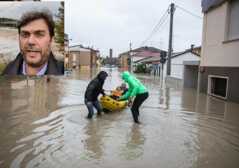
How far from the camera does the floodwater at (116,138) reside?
594cm

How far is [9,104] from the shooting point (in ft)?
41.6

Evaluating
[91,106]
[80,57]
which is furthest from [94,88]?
[80,57]

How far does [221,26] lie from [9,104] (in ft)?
36.6

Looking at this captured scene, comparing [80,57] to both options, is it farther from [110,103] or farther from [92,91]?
[92,91]

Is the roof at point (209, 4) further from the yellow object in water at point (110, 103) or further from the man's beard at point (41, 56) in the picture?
the man's beard at point (41, 56)

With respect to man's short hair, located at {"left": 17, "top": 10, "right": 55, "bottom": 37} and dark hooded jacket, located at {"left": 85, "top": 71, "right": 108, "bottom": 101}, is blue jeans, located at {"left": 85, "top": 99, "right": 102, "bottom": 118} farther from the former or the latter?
man's short hair, located at {"left": 17, "top": 10, "right": 55, "bottom": 37}

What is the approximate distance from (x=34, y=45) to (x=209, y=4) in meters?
10.9

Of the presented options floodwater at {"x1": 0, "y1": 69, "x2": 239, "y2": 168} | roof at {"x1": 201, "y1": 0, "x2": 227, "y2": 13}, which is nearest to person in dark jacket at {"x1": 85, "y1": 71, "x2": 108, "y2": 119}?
floodwater at {"x1": 0, "y1": 69, "x2": 239, "y2": 168}

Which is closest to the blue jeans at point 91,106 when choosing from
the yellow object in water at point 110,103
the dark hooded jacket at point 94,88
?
the dark hooded jacket at point 94,88

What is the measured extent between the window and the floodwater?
16.1 feet

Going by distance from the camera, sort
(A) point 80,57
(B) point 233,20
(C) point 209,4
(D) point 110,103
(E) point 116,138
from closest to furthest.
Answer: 1. (E) point 116,138
2. (D) point 110,103
3. (B) point 233,20
4. (C) point 209,4
5. (A) point 80,57

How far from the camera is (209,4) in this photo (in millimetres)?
18688

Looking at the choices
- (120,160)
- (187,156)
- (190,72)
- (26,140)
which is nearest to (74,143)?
(26,140)

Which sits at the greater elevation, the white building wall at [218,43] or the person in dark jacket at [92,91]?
the white building wall at [218,43]
